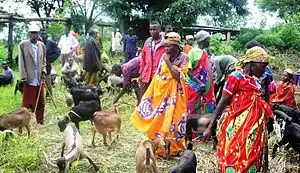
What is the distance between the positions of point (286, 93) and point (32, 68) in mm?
4337

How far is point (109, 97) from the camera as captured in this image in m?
11.4

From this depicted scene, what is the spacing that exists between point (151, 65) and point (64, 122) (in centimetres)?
157

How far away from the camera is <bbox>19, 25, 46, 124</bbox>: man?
8.00 m

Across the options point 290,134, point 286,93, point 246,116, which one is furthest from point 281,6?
point 246,116

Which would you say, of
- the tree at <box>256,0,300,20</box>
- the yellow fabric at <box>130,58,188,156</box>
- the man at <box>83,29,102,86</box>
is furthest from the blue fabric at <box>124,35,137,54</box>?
the tree at <box>256,0,300,20</box>

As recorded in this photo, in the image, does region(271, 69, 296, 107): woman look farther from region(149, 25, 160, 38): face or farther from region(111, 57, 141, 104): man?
region(111, 57, 141, 104): man

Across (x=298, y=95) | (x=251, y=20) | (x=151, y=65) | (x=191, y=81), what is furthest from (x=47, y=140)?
(x=251, y=20)

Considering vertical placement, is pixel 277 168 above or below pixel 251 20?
below

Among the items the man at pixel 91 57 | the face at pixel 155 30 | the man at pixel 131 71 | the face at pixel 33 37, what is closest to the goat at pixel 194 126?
the face at pixel 155 30

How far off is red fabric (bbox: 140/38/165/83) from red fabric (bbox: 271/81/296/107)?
2.22 meters

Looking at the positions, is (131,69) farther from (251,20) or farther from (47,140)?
(251,20)

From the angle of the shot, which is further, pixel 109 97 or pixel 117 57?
pixel 117 57

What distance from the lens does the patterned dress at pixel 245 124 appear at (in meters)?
4.18

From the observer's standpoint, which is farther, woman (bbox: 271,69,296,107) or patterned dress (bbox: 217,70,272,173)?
woman (bbox: 271,69,296,107)
